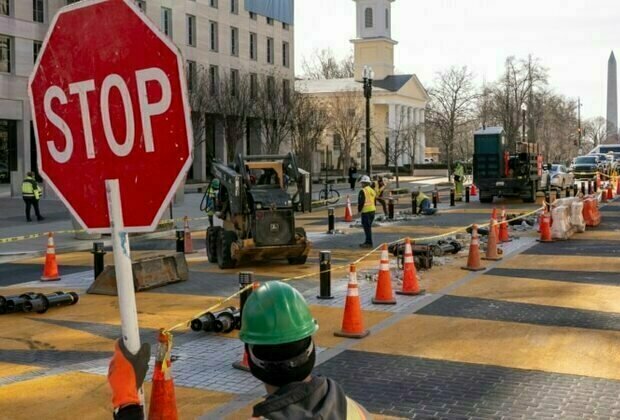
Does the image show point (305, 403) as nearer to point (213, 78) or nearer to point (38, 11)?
point (38, 11)

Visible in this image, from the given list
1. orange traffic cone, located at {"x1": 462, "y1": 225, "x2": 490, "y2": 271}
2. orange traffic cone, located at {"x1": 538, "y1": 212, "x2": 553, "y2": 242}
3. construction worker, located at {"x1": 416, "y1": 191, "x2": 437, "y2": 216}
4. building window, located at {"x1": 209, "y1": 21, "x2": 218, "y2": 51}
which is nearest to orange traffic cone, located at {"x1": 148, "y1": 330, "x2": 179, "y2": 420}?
orange traffic cone, located at {"x1": 462, "y1": 225, "x2": 490, "y2": 271}

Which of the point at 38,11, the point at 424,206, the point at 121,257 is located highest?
the point at 38,11

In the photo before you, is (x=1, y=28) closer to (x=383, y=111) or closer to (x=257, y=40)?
(x=257, y=40)

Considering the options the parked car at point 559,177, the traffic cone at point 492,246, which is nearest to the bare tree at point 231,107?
the parked car at point 559,177

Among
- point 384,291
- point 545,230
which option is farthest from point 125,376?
point 545,230

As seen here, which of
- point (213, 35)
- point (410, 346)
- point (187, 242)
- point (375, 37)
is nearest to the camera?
point (410, 346)

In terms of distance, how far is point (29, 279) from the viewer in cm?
1455

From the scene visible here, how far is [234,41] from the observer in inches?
2419

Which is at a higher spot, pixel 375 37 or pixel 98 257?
pixel 375 37

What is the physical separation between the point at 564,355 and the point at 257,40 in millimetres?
58730

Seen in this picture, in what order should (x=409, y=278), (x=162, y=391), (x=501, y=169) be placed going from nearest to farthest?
(x=162, y=391), (x=409, y=278), (x=501, y=169)

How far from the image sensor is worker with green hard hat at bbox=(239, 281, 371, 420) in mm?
2070

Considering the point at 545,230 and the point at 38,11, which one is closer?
the point at 545,230

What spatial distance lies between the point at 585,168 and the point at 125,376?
188ft
